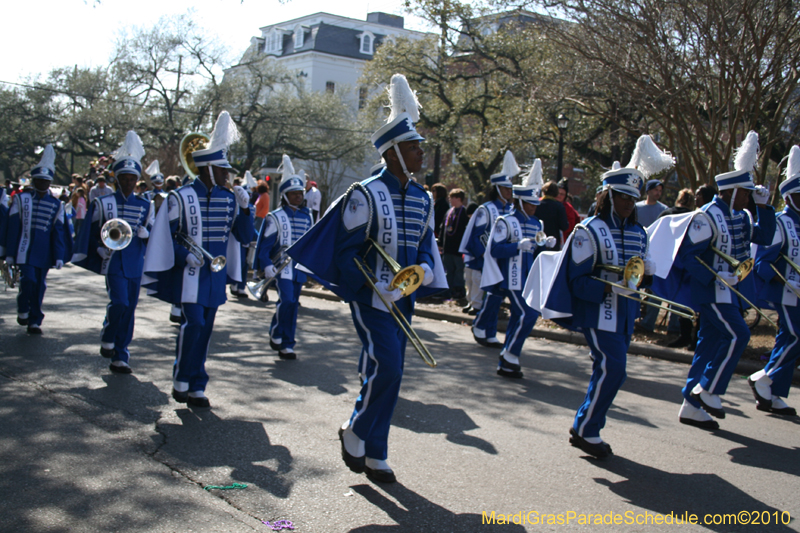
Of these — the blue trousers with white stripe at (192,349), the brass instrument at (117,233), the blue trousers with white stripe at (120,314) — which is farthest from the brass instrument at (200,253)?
the blue trousers with white stripe at (120,314)

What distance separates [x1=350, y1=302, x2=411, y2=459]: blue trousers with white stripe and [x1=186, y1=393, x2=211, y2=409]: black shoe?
201cm

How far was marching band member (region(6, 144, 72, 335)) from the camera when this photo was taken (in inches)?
354

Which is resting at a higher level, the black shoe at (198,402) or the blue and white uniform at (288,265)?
the blue and white uniform at (288,265)

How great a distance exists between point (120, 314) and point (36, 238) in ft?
8.40

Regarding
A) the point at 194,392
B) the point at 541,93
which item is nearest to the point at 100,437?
the point at 194,392

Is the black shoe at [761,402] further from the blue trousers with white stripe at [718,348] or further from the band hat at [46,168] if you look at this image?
the band hat at [46,168]

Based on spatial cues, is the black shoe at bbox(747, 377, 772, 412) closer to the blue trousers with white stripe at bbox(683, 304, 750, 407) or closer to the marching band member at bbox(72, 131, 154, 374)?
the blue trousers with white stripe at bbox(683, 304, 750, 407)

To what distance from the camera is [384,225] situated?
450cm

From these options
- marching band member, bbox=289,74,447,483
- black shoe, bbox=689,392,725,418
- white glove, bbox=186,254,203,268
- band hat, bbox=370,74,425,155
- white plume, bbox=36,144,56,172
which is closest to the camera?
marching band member, bbox=289,74,447,483

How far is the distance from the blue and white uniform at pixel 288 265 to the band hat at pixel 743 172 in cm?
442

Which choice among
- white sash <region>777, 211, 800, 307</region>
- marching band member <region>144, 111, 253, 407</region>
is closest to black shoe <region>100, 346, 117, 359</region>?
marching band member <region>144, 111, 253, 407</region>

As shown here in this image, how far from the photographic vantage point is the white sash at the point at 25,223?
29.6 ft

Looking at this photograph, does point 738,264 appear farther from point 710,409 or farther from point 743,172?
point 710,409

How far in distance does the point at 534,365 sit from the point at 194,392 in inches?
165
